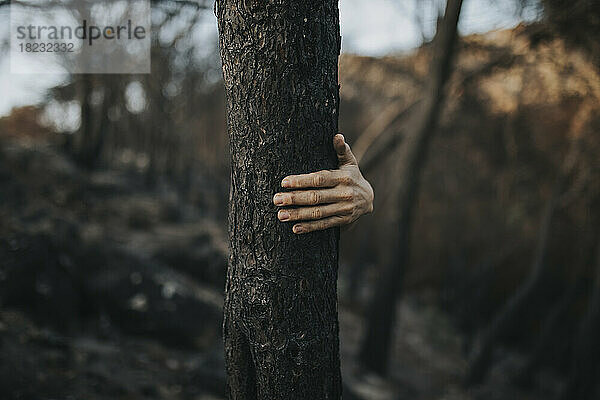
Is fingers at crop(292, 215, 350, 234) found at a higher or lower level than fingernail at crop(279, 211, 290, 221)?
lower

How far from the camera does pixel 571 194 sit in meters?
7.23

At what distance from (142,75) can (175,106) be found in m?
1.32

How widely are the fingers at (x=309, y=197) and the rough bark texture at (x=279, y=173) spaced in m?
0.05

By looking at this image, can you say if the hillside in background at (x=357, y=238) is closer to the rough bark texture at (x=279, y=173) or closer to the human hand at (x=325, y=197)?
the rough bark texture at (x=279, y=173)

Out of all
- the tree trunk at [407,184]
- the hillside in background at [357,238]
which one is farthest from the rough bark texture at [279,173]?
the tree trunk at [407,184]

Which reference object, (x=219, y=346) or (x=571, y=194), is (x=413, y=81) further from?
(x=219, y=346)

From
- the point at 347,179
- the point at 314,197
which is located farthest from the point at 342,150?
the point at 314,197

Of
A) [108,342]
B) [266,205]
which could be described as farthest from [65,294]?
[266,205]

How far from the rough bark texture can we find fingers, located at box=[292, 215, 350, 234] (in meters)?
0.03

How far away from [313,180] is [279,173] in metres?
0.12

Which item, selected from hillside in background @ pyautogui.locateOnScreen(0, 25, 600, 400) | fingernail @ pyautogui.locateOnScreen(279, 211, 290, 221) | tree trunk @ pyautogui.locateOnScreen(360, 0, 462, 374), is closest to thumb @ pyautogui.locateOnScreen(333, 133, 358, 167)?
fingernail @ pyautogui.locateOnScreen(279, 211, 290, 221)

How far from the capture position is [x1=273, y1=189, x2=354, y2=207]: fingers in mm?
1579

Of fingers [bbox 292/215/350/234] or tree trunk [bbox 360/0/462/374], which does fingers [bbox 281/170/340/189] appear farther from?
tree trunk [bbox 360/0/462/374]

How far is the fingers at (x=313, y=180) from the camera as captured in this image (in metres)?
1.59
